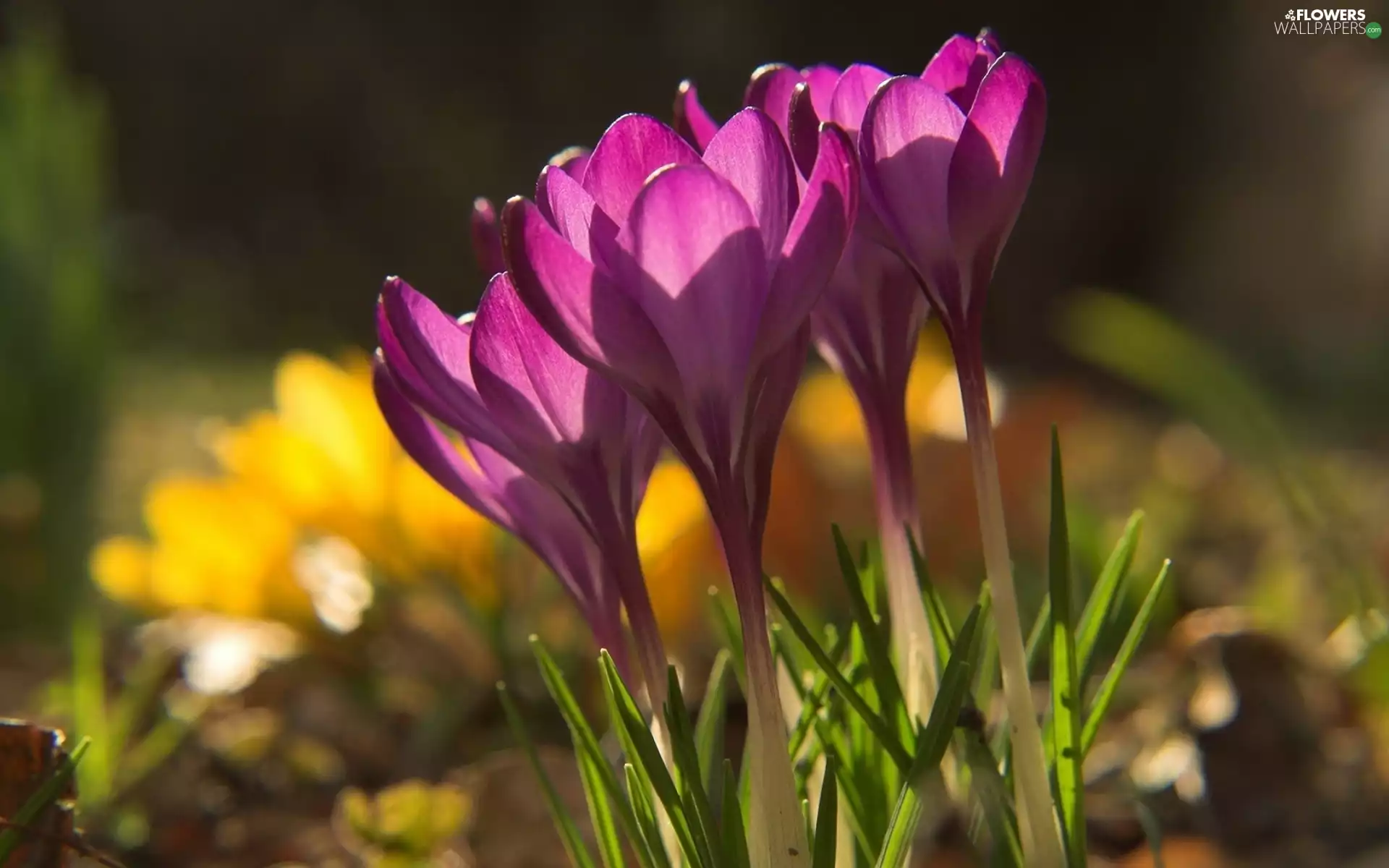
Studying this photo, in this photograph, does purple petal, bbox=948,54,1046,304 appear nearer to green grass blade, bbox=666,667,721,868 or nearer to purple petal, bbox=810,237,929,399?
purple petal, bbox=810,237,929,399

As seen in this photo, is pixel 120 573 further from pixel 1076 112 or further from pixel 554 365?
pixel 1076 112

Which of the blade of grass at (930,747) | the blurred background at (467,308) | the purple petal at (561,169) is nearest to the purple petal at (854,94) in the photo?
the purple petal at (561,169)

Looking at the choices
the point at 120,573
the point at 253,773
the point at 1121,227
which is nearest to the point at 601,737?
the point at 253,773

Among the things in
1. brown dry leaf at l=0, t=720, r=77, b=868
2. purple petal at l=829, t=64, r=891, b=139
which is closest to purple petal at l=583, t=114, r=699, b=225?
purple petal at l=829, t=64, r=891, b=139

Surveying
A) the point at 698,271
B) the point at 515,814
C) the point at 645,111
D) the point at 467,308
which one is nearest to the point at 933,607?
the point at 698,271

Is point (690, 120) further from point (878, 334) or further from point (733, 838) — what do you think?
point (733, 838)
